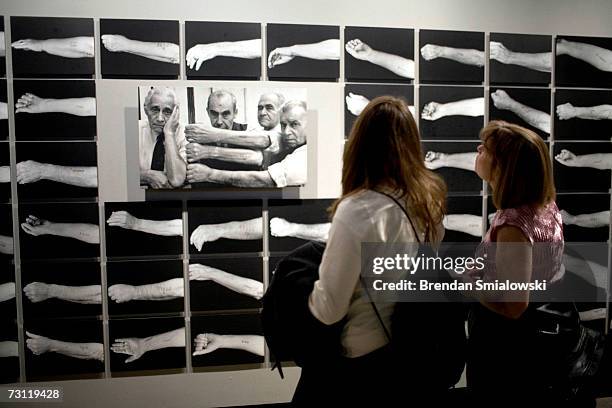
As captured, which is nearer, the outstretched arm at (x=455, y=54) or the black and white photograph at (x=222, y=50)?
the black and white photograph at (x=222, y=50)

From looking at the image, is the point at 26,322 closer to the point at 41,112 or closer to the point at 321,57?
the point at 41,112

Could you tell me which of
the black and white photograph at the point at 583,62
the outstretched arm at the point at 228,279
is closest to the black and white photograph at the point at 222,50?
the outstretched arm at the point at 228,279

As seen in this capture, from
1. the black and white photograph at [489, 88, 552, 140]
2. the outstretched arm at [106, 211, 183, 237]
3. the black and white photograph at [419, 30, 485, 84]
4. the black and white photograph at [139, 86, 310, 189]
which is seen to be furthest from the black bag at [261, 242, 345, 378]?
the black and white photograph at [489, 88, 552, 140]

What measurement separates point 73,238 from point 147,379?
0.81m

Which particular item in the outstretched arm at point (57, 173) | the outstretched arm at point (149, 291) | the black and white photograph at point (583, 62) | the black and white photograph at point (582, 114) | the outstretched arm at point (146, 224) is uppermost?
the black and white photograph at point (583, 62)

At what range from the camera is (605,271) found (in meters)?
2.97

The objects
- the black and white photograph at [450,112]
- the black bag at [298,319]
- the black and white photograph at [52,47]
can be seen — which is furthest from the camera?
the black and white photograph at [450,112]

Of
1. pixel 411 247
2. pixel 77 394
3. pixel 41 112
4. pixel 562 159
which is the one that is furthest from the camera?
pixel 562 159

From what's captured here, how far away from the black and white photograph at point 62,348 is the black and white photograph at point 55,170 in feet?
2.07

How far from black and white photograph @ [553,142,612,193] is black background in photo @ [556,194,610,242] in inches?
1.3

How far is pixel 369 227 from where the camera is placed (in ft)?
4.09

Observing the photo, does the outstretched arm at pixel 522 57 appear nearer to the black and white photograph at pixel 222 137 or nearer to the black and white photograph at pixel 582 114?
the black and white photograph at pixel 582 114

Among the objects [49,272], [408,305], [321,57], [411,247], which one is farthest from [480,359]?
[49,272]

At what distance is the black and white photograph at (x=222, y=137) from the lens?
243 centimetres
